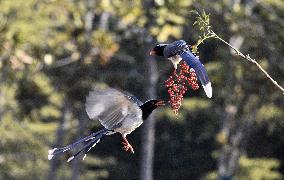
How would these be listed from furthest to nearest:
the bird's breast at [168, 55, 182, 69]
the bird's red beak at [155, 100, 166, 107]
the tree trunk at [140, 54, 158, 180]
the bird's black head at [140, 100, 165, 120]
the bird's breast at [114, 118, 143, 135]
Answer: the tree trunk at [140, 54, 158, 180], the bird's breast at [114, 118, 143, 135], the bird's black head at [140, 100, 165, 120], the bird's breast at [168, 55, 182, 69], the bird's red beak at [155, 100, 166, 107]

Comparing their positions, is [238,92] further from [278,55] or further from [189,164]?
[189,164]

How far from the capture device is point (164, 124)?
26812mm

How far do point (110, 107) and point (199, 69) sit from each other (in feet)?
3.50

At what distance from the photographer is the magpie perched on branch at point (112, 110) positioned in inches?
187

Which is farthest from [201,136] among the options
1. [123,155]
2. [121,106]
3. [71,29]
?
[121,106]

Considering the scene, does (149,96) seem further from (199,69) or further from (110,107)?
(199,69)

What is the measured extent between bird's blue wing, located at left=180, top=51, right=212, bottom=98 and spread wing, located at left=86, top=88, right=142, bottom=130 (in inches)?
25.9

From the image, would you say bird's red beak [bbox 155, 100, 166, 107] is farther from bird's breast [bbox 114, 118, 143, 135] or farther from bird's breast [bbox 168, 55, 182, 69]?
bird's breast [bbox 114, 118, 143, 135]

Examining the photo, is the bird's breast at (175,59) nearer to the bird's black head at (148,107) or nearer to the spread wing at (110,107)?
the bird's black head at (148,107)

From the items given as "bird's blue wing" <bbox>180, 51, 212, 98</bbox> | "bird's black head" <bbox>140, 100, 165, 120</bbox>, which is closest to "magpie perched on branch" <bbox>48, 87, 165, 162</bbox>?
"bird's black head" <bbox>140, 100, 165, 120</bbox>

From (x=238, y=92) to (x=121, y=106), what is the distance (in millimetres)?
12533

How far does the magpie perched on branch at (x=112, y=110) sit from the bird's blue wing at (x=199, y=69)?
0.54m

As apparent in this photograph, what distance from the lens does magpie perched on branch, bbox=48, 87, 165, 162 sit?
4.76 metres

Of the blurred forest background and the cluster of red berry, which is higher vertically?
the blurred forest background
